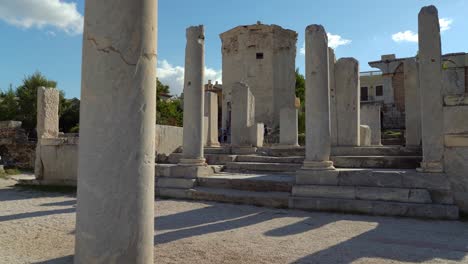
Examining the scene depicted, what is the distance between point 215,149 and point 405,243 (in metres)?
8.08

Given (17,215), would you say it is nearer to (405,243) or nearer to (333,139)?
(405,243)

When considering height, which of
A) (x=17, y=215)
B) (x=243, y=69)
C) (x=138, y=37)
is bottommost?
(x=17, y=215)

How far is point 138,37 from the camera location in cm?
260

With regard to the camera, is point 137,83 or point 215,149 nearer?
point 137,83

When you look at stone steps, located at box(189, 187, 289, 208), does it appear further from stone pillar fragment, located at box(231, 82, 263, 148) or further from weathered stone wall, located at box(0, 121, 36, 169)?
weathered stone wall, located at box(0, 121, 36, 169)

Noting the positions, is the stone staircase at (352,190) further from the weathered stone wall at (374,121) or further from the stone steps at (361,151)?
the weathered stone wall at (374,121)

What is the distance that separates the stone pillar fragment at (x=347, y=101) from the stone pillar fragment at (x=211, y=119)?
18.2ft

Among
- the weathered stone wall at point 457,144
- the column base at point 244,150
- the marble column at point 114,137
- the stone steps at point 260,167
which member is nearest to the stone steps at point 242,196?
the stone steps at point 260,167

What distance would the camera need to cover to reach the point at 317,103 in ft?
24.2

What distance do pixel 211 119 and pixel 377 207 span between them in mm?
9286

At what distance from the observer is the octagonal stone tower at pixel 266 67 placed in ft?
96.0

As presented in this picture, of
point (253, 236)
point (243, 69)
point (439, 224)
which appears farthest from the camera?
point (243, 69)

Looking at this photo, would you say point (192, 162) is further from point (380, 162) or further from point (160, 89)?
point (160, 89)

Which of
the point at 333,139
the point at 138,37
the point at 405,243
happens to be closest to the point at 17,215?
the point at 138,37
